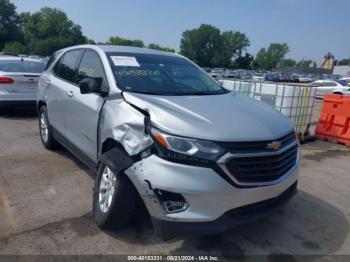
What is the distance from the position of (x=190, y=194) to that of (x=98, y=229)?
1198mm

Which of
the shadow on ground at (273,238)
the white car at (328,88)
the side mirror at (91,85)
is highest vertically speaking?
the side mirror at (91,85)

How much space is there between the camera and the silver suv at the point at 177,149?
2605 millimetres

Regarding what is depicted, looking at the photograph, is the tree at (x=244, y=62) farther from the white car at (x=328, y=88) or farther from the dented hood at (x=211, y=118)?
the dented hood at (x=211, y=118)

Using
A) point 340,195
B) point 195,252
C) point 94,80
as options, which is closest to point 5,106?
point 94,80

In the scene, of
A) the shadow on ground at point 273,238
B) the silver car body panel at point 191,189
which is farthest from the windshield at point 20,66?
the silver car body panel at point 191,189

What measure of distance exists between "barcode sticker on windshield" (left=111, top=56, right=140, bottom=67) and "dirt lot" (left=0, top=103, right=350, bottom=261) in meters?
1.59

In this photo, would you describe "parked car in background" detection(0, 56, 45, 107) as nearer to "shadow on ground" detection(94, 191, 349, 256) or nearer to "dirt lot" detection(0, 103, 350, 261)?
"dirt lot" detection(0, 103, 350, 261)

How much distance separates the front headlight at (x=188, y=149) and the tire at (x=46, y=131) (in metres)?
3.24

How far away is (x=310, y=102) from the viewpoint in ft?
25.0

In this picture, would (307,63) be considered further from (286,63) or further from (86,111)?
(86,111)

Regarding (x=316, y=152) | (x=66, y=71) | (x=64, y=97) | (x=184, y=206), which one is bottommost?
(x=316, y=152)

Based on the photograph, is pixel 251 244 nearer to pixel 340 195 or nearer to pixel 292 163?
pixel 292 163

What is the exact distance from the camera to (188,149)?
2.62 meters

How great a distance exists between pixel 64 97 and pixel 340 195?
3945 millimetres
